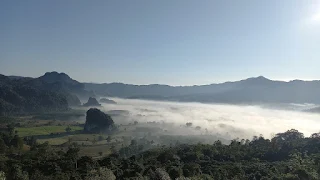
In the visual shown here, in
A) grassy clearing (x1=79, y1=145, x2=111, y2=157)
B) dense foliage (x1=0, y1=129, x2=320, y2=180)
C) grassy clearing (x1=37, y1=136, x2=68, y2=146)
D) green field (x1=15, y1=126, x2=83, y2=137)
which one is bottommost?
grassy clearing (x1=79, y1=145, x2=111, y2=157)

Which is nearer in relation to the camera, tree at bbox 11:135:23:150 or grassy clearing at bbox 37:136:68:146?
tree at bbox 11:135:23:150

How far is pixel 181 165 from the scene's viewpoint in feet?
249

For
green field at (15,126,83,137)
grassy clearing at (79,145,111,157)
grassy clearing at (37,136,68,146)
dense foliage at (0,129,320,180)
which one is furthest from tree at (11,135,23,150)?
green field at (15,126,83,137)

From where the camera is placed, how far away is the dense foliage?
181 ft

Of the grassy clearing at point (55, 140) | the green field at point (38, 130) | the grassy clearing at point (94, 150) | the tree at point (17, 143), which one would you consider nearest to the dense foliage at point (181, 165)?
the tree at point (17, 143)

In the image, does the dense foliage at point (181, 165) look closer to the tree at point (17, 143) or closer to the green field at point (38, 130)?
the tree at point (17, 143)

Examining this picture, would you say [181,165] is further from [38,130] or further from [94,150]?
[38,130]

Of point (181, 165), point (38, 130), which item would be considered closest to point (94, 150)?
point (38, 130)

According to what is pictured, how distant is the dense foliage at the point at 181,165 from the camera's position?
55.2 m

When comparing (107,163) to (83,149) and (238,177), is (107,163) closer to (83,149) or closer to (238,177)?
(238,177)

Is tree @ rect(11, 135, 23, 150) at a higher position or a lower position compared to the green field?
higher

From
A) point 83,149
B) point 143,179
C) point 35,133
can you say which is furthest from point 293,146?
point 35,133

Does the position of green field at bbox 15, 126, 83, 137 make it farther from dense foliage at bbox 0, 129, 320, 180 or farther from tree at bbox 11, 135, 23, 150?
dense foliage at bbox 0, 129, 320, 180

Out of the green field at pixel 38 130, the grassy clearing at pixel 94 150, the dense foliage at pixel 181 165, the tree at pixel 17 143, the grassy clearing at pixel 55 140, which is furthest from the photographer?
the green field at pixel 38 130
